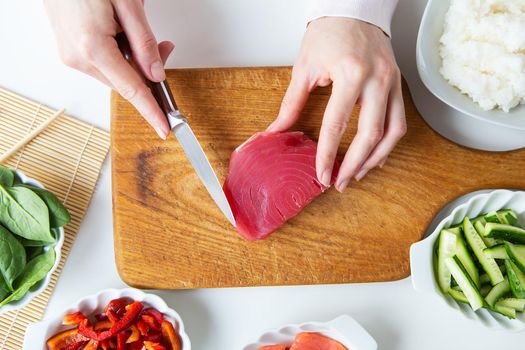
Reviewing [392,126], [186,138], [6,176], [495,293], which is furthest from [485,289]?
[6,176]

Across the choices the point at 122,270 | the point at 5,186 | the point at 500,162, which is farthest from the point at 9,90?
the point at 500,162

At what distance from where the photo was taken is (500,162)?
1.96 metres

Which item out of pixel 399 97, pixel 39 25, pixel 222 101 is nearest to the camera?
pixel 399 97

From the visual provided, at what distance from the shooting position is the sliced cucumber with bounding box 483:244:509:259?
1.82m

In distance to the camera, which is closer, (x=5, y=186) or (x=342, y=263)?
(x=5, y=186)

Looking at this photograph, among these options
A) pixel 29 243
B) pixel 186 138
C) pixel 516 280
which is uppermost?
pixel 186 138

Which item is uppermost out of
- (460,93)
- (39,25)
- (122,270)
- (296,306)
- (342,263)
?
(39,25)

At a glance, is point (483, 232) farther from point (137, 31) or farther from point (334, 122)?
point (137, 31)

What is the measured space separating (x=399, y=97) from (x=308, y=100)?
323mm

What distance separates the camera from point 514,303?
1.84 metres

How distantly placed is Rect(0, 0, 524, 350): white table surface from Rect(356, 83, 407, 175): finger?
453 millimetres

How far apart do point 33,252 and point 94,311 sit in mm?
296

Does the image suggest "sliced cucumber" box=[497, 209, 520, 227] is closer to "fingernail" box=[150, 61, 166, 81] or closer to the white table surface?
the white table surface

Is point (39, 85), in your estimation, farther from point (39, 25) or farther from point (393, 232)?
point (393, 232)
